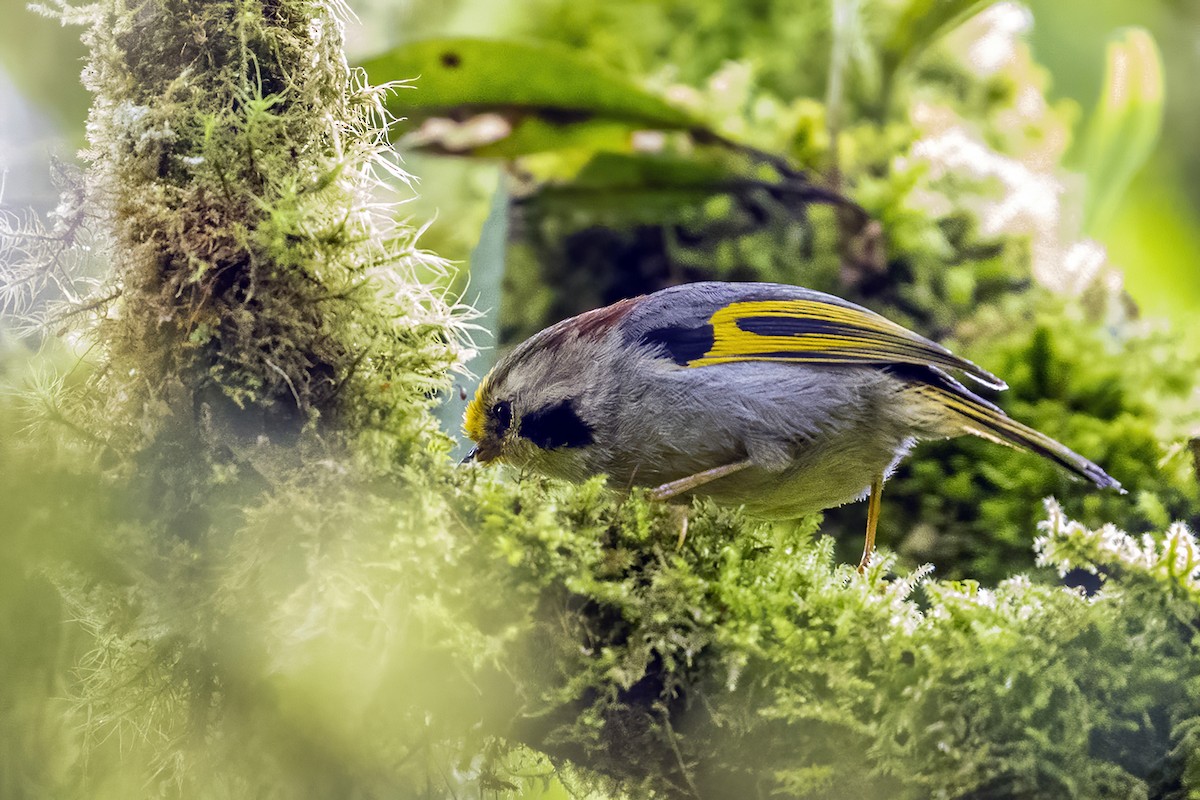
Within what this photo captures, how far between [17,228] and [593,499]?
3.67ft

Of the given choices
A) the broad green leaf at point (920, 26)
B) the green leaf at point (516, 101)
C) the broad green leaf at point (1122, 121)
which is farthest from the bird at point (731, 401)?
the broad green leaf at point (1122, 121)

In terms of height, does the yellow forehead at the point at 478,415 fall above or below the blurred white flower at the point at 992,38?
below

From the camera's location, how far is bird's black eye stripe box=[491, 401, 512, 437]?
1922 millimetres

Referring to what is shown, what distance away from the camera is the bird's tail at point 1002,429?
1.88 m

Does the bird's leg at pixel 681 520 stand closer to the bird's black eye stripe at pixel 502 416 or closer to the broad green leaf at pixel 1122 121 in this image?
the bird's black eye stripe at pixel 502 416

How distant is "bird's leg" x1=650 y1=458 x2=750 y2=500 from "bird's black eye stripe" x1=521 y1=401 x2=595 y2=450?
0.59 ft

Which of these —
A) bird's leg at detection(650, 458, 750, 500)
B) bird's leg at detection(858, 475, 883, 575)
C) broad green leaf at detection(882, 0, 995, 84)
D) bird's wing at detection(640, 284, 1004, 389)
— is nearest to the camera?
bird's leg at detection(650, 458, 750, 500)

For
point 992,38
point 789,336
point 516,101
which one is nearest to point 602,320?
point 789,336

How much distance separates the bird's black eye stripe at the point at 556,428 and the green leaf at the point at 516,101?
5.99 ft

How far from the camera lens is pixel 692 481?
178 cm

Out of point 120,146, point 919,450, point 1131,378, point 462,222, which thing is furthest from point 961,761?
point 462,222

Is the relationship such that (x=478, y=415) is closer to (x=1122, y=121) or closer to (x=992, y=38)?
(x=1122, y=121)

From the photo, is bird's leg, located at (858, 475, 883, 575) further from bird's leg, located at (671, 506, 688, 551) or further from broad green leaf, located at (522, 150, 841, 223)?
broad green leaf, located at (522, 150, 841, 223)

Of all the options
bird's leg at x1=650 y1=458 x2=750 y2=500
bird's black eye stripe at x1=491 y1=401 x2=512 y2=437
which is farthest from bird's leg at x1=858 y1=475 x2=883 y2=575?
bird's black eye stripe at x1=491 y1=401 x2=512 y2=437
